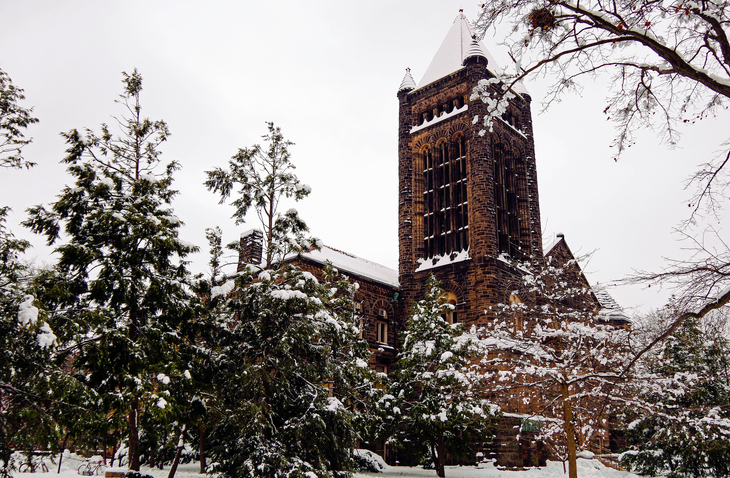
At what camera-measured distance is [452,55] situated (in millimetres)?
37312

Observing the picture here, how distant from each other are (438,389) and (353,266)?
39.4 feet

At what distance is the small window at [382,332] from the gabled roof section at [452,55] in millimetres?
16518

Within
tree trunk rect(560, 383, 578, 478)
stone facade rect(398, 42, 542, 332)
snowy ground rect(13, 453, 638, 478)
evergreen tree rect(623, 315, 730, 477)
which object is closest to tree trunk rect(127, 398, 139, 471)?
snowy ground rect(13, 453, 638, 478)

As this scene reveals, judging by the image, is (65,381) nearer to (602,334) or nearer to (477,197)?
(602,334)

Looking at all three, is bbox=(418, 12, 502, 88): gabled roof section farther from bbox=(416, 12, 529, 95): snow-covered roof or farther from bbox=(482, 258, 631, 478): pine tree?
bbox=(482, 258, 631, 478): pine tree

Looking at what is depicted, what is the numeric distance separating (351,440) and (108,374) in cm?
676

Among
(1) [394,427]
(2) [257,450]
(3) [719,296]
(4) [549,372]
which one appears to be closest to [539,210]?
(1) [394,427]

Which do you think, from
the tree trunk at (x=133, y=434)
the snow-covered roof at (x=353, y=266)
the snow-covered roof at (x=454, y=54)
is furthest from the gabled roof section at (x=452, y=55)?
the tree trunk at (x=133, y=434)

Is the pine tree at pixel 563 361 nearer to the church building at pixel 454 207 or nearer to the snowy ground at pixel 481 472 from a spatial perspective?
the snowy ground at pixel 481 472

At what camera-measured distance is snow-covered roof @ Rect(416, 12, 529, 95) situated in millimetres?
35531

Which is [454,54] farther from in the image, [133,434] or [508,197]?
[133,434]

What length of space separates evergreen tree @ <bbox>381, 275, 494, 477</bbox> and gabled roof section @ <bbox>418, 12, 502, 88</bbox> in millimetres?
17883

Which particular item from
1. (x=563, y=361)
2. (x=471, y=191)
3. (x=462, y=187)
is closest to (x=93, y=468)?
(x=563, y=361)

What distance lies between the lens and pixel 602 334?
52.5 ft
